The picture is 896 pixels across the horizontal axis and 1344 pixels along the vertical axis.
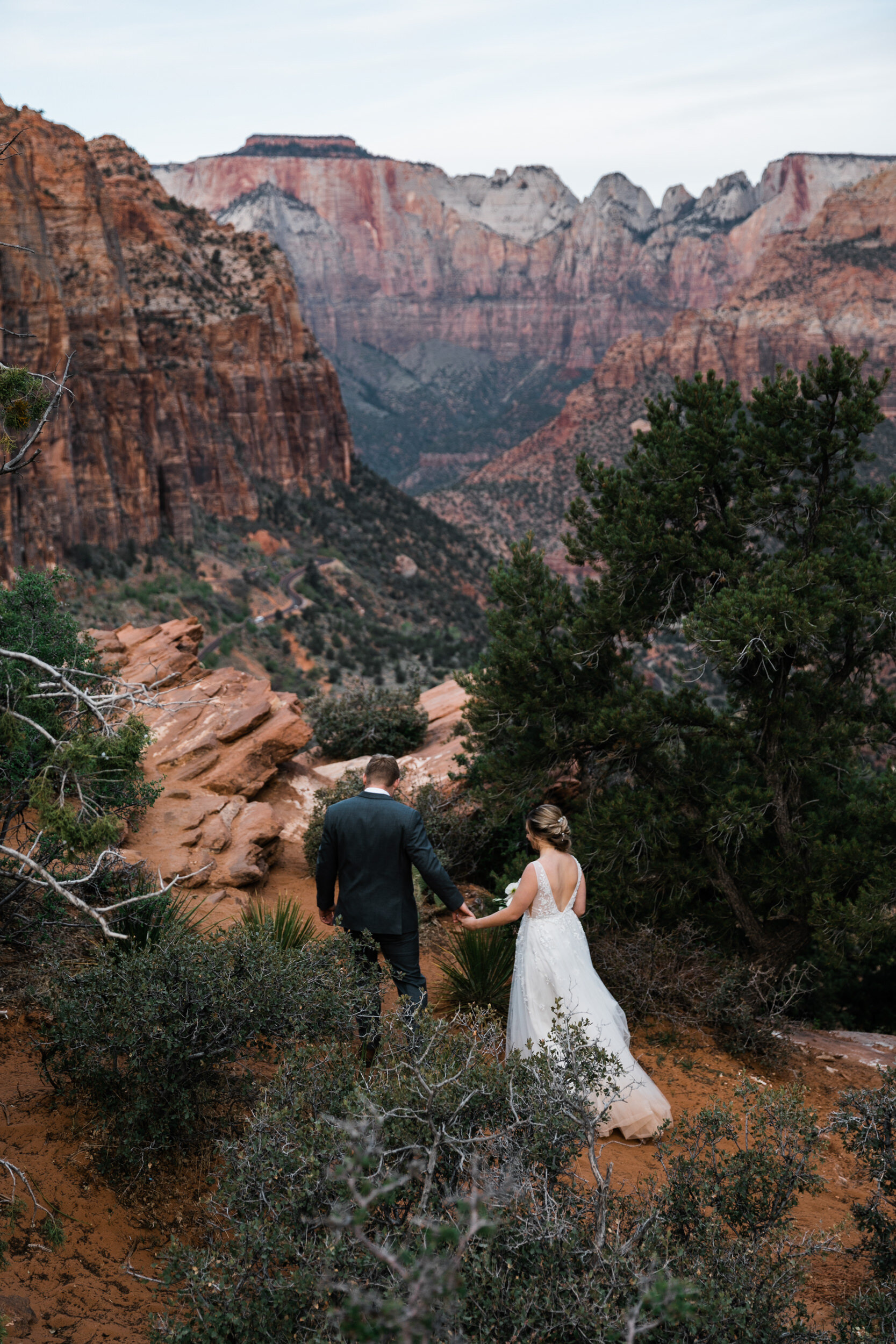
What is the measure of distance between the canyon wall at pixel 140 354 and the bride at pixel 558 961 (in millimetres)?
25582

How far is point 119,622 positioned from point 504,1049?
28777 mm

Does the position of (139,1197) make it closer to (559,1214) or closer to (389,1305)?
(559,1214)

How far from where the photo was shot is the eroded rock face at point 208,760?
7.54m

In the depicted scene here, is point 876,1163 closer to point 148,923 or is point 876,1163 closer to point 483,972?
point 483,972

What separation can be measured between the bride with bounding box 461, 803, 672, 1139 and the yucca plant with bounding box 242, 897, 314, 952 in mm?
1246

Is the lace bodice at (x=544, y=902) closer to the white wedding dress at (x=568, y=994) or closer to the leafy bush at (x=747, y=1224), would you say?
the white wedding dress at (x=568, y=994)

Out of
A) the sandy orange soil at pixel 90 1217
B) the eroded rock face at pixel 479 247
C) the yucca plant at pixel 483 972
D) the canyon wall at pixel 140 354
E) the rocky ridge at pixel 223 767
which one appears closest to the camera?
the sandy orange soil at pixel 90 1217

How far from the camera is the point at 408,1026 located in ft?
11.5

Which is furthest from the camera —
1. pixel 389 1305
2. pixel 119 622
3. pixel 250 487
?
pixel 250 487

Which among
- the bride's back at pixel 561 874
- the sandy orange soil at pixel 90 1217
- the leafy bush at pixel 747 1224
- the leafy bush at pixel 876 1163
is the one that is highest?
the bride's back at pixel 561 874

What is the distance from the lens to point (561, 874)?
470 cm

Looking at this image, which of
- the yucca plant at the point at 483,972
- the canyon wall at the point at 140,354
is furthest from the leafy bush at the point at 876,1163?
the canyon wall at the point at 140,354

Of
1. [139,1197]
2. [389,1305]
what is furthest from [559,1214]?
[139,1197]

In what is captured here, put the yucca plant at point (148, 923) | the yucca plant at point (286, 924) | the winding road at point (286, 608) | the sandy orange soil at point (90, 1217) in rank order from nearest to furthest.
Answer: the sandy orange soil at point (90, 1217) → the yucca plant at point (148, 923) → the yucca plant at point (286, 924) → the winding road at point (286, 608)
